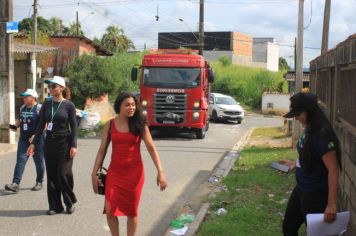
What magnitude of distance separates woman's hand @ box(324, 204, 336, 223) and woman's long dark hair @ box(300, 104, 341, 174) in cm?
36

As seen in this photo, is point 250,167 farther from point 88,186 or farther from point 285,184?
point 88,186

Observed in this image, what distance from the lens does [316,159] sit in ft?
14.1

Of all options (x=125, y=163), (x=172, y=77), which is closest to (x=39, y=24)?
(x=172, y=77)

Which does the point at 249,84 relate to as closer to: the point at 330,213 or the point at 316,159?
the point at 316,159

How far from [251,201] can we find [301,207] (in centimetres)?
345

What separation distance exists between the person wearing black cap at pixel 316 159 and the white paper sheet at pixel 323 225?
6 centimetres

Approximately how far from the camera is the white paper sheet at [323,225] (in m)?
4.19

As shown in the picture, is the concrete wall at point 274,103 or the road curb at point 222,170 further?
the concrete wall at point 274,103

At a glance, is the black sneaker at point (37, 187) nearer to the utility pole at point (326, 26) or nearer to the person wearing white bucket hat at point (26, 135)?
the person wearing white bucket hat at point (26, 135)

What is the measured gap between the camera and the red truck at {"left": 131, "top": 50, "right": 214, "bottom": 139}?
18.2m

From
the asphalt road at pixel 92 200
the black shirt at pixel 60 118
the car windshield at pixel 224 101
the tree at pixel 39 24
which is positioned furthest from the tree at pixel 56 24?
the black shirt at pixel 60 118

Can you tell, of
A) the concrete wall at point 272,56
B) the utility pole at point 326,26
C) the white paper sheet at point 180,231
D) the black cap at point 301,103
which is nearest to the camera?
the black cap at point 301,103

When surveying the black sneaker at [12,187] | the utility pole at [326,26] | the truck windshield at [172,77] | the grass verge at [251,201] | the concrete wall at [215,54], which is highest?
the concrete wall at [215,54]

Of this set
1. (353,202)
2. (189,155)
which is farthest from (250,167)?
(353,202)
